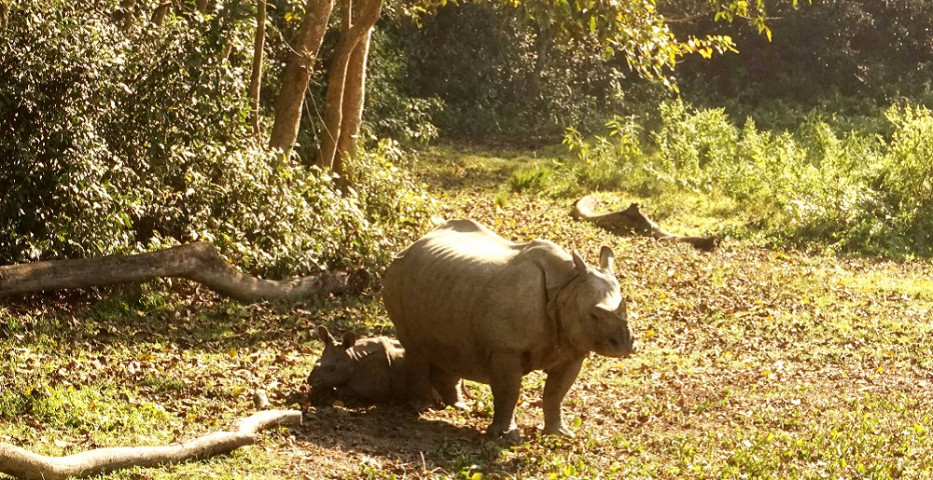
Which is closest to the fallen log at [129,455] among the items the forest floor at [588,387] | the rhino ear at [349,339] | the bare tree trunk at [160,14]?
the forest floor at [588,387]

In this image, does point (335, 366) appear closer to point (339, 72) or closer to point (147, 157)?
point (147, 157)

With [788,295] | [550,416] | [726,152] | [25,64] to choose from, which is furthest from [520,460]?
[726,152]

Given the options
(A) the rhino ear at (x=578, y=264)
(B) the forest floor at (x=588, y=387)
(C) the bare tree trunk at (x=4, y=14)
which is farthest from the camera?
(C) the bare tree trunk at (x=4, y=14)

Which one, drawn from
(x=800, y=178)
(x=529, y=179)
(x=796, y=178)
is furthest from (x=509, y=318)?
(x=529, y=179)

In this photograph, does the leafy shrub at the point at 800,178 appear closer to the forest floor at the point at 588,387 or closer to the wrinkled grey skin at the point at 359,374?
the forest floor at the point at 588,387

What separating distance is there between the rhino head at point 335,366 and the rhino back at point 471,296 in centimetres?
49

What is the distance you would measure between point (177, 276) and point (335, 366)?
3595 millimetres

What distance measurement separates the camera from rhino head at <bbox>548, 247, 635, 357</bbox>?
9.83 metres

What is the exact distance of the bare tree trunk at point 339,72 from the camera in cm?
1770

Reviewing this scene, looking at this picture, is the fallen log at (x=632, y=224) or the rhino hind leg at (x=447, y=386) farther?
the fallen log at (x=632, y=224)

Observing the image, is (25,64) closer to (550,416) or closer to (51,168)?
(51,168)

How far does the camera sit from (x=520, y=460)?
32.5 ft

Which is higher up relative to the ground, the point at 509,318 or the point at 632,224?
the point at 509,318

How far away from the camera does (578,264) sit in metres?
10.2
